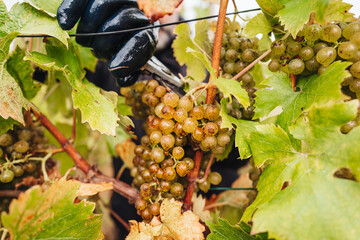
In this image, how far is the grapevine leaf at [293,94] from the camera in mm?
477

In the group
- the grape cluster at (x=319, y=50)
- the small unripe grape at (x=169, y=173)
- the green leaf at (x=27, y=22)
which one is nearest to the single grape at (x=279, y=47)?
the grape cluster at (x=319, y=50)

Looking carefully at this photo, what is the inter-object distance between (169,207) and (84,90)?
310mm

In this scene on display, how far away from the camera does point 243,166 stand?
1094 mm

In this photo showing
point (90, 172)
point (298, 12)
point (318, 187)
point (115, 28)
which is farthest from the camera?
point (90, 172)

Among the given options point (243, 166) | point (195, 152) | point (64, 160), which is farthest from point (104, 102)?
point (243, 166)

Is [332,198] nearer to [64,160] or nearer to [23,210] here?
[23,210]

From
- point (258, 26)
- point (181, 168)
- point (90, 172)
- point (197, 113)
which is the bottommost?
point (90, 172)

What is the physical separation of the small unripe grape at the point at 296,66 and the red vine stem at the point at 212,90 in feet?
0.47

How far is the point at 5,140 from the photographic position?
68 cm

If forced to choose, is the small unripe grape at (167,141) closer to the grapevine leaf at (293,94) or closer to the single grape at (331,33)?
the grapevine leaf at (293,94)

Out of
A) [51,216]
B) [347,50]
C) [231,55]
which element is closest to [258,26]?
[231,55]

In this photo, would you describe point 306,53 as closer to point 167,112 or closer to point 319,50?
point 319,50

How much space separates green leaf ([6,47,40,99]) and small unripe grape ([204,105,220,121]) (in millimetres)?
454

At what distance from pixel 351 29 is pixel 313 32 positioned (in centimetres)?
6
